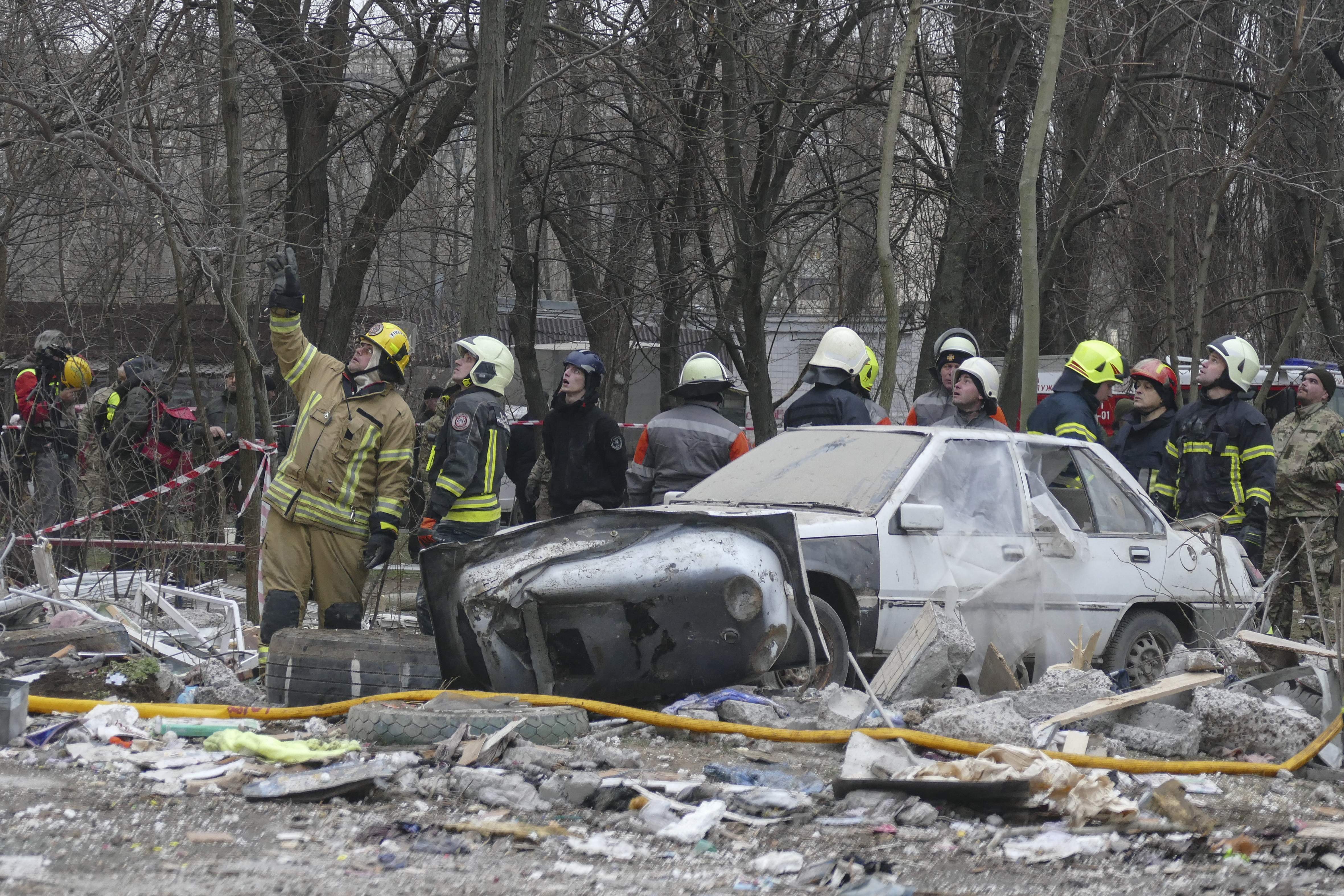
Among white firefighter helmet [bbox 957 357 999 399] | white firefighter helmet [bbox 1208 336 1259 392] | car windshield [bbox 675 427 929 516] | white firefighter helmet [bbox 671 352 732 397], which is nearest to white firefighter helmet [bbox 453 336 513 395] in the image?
car windshield [bbox 675 427 929 516]

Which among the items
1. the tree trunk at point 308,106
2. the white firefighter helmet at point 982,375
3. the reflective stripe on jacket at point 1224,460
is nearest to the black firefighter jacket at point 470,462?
the white firefighter helmet at point 982,375

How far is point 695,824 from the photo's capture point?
4.01m

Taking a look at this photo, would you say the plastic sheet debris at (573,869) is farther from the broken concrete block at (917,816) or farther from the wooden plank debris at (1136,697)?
the wooden plank debris at (1136,697)

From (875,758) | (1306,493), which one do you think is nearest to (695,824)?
(875,758)

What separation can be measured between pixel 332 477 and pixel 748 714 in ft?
7.21

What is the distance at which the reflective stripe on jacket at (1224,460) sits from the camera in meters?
7.68

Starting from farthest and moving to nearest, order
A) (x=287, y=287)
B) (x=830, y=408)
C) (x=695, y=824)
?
(x=830, y=408) < (x=287, y=287) < (x=695, y=824)

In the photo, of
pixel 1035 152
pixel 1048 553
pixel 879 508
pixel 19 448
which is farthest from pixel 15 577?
pixel 1035 152

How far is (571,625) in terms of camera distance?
5242 millimetres

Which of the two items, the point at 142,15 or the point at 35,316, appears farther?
the point at 35,316

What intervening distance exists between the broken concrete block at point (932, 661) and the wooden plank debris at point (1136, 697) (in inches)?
18.6

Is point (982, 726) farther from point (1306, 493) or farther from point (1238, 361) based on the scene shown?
point (1306, 493)

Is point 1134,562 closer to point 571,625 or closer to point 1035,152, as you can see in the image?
point 571,625

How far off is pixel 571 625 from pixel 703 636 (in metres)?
0.51
